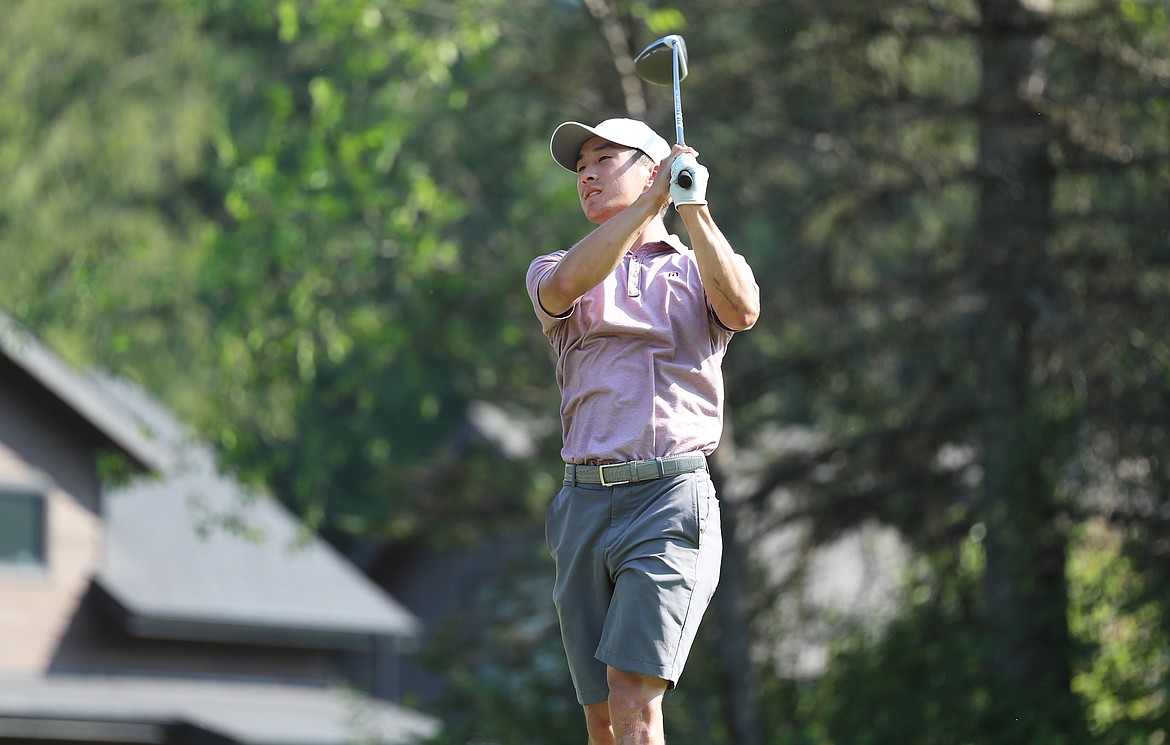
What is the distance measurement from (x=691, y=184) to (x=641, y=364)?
0.50 metres

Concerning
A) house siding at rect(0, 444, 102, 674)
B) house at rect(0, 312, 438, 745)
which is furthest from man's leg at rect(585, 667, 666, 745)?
house siding at rect(0, 444, 102, 674)

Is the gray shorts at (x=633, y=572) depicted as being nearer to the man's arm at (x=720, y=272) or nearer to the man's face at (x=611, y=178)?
the man's arm at (x=720, y=272)

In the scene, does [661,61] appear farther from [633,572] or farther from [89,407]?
[89,407]

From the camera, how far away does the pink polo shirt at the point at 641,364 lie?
453 centimetres

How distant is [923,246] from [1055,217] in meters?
1.42

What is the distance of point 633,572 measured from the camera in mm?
4465

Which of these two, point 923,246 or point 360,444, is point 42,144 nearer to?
point 360,444

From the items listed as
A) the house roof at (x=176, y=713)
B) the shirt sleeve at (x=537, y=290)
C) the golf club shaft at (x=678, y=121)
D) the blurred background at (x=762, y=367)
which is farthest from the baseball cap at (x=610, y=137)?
the house roof at (x=176, y=713)

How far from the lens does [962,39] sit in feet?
41.9

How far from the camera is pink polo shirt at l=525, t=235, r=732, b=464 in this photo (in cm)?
453

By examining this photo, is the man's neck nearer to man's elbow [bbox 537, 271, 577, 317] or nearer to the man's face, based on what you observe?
the man's face

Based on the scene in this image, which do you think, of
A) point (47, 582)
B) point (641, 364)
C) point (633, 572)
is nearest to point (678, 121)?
point (641, 364)

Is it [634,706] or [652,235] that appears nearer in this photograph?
[634,706]

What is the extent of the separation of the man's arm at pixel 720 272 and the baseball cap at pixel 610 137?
0.36m
